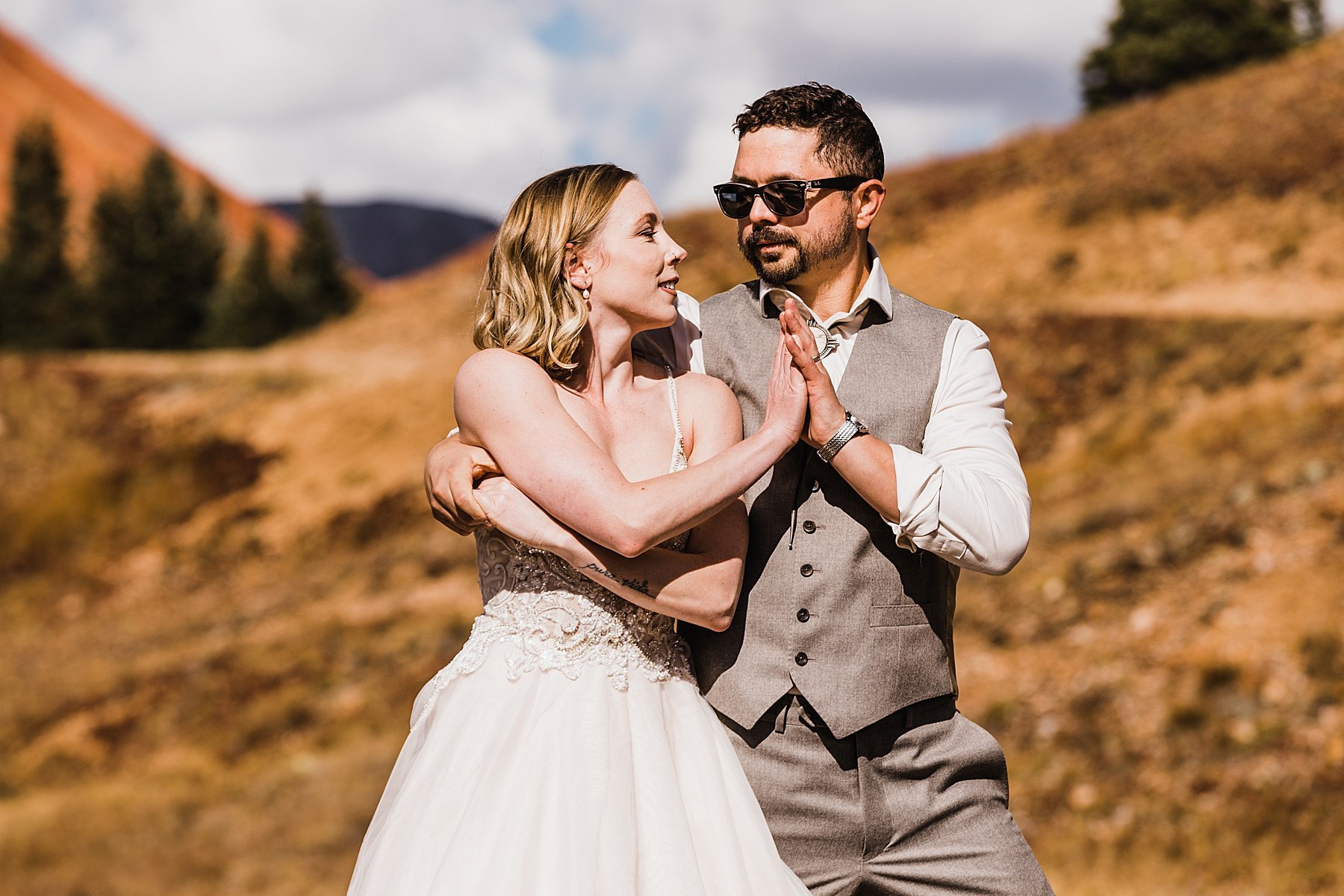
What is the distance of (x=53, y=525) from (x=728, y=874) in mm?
28060

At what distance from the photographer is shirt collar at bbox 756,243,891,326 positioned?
128 inches

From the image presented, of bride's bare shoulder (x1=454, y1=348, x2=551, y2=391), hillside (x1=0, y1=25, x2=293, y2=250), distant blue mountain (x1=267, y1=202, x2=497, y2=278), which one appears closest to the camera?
bride's bare shoulder (x1=454, y1=348, x2=551, y2=391)

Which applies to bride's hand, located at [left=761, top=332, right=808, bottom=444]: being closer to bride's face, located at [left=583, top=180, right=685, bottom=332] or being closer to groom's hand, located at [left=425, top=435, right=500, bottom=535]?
bride's face, located at [left=583, top=180, right=685, bottom=332]

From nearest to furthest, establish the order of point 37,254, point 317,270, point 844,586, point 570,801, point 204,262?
1. point 570,801
2. point 844,586
3. point 317,270
4. point 204,262
5. point 37,254

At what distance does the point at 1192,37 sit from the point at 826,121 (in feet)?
132

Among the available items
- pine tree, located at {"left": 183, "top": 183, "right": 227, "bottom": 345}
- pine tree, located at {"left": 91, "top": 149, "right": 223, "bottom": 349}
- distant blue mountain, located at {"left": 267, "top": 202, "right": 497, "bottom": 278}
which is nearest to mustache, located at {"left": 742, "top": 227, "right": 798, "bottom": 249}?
pine tree, located at {"left": 183, "top": 183, "right": 227, "bottom": 345}

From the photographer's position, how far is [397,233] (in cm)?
17588

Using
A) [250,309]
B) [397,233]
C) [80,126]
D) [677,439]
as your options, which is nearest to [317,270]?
[250,309]

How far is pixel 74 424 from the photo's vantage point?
3089 centimetres

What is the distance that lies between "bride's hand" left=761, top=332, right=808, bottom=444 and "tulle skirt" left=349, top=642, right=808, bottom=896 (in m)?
0.72

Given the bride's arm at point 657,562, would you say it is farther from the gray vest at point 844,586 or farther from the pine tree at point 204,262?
the pine tree at point 204,262

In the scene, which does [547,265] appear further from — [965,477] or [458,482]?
[965,477]

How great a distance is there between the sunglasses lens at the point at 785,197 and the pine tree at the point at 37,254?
44931mm

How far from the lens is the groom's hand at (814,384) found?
2.94 meters
